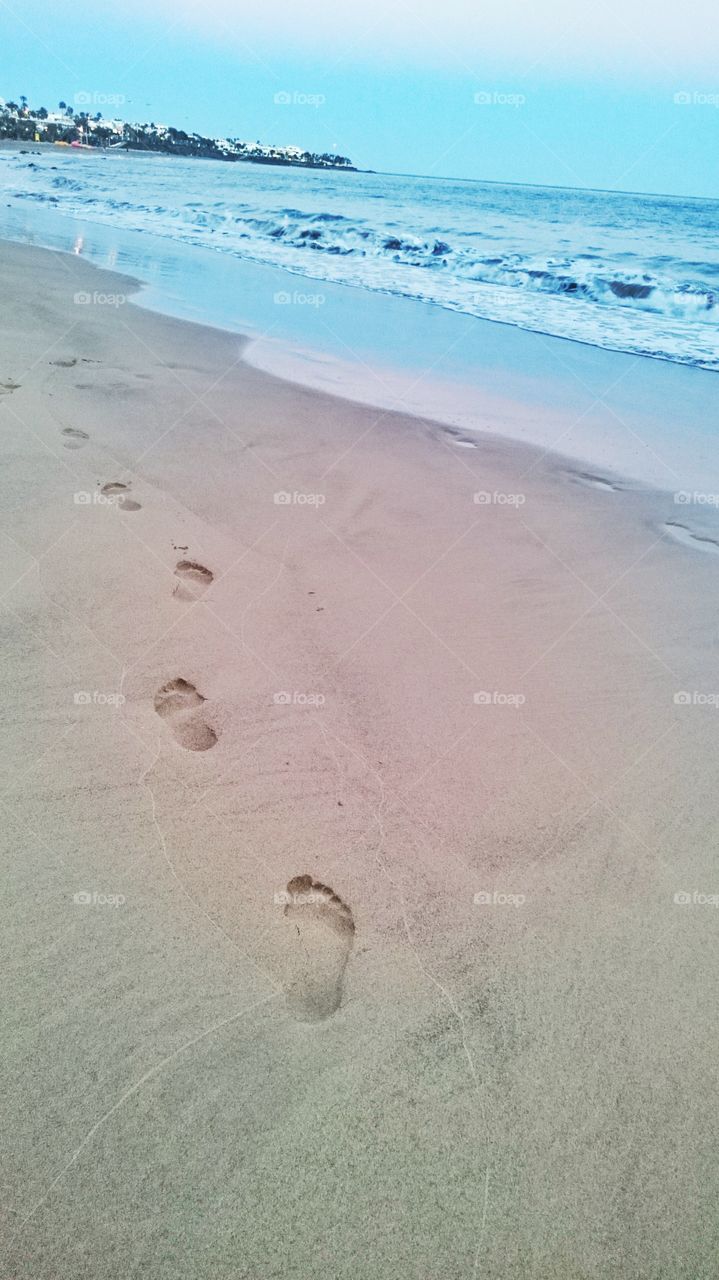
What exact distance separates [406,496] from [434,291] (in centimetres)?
955

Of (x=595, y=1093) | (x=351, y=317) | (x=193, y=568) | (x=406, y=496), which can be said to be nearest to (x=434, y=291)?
(x=351, y=317)

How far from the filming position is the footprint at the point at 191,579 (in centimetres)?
324

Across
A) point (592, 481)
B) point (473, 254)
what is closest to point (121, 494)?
point (592, 481)

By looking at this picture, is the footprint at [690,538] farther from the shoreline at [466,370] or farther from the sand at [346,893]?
the shoreline at [466,370]

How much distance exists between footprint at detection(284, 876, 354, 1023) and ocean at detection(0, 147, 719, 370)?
9.33 metres

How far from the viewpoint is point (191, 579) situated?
11.0 feet

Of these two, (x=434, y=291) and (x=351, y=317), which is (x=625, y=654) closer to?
(x=351, y=317)

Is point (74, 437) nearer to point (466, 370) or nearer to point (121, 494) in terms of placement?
point (121, 494)

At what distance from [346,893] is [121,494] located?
2794mm

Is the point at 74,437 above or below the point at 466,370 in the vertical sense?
below

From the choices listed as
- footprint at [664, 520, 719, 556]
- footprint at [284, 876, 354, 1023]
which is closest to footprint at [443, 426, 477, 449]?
footprint at [664, 520, 719, 556]

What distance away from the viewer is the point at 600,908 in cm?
217

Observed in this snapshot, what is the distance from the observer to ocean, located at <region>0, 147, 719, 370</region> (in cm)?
1131

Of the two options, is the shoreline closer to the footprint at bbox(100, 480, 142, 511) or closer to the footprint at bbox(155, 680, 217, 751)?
the footprint at bbox(100, 480, 142, 511)
